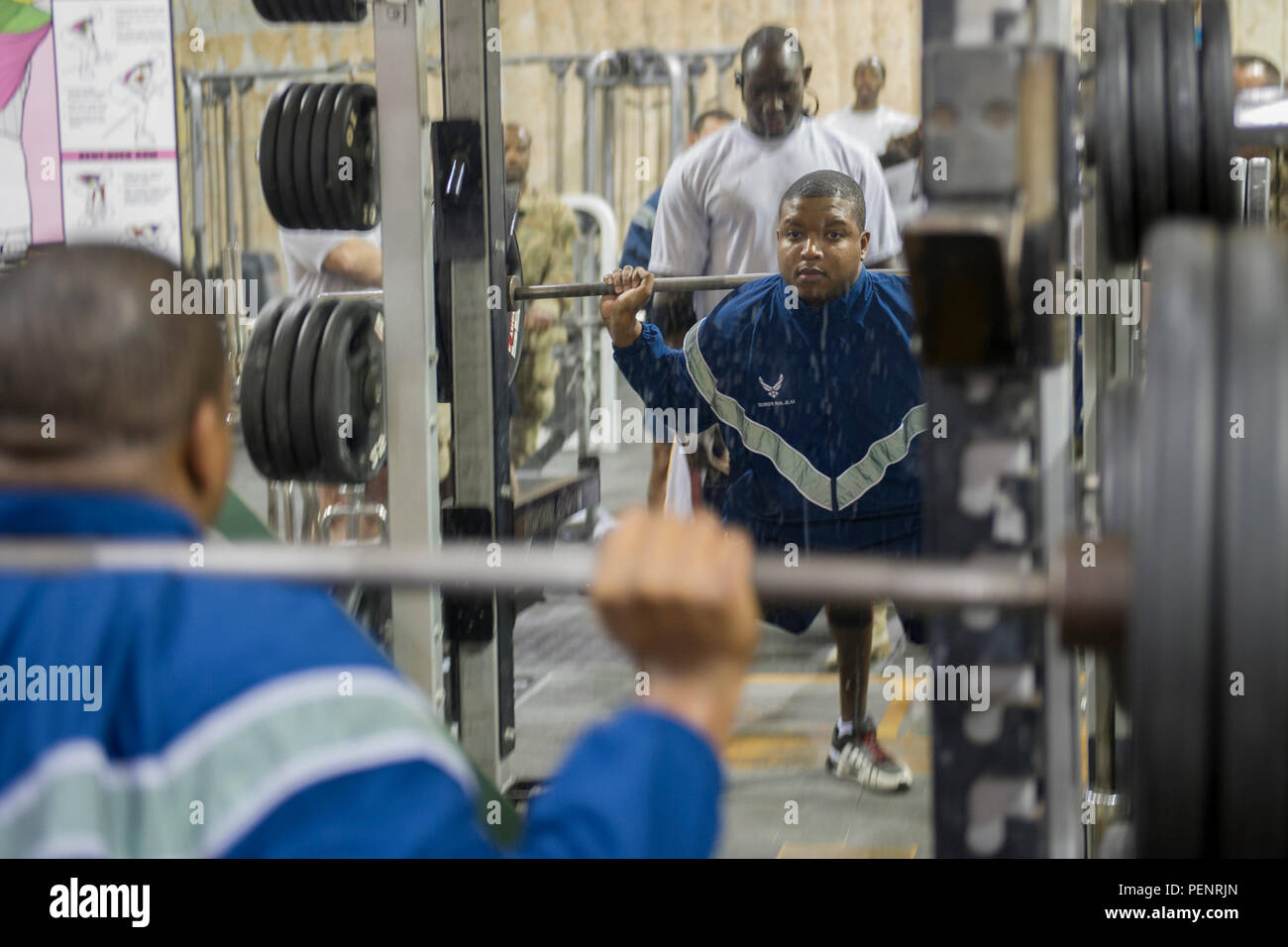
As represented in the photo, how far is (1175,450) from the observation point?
2.70ft

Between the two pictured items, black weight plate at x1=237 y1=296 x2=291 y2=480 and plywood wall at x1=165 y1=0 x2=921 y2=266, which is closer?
black weight plate at x1=237 y1=296 x2=291 y2=480

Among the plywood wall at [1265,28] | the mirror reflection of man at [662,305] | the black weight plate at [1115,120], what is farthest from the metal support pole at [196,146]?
the plywood wall at [1265,28]

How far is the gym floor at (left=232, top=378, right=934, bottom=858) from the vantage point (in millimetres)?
2564

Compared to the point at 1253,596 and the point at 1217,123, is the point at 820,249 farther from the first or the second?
the point at 1253,596

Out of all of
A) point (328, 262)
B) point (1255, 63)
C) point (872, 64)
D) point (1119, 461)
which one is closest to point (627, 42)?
point (872, 64)

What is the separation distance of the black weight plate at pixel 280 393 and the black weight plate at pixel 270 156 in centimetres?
26

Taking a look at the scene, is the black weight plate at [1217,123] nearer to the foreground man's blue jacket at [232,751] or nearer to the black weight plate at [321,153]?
the foreground man's blue jacket at [232,751]

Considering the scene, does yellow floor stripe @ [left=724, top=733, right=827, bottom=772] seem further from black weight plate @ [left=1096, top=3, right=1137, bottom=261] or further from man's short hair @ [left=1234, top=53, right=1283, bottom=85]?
man's short hair @ [left=1234, top=53, right=1283, bottom=85]

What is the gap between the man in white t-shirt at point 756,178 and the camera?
9.75 ft

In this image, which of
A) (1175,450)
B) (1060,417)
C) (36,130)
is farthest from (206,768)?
(36,130)

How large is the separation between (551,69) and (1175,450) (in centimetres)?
429

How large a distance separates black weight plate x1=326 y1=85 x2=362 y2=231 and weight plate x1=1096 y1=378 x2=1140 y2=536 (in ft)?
5.68

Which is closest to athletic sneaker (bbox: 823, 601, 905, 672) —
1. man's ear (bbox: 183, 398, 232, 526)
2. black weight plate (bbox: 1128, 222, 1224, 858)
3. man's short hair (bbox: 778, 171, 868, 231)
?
man's short hair (bbox: 778, 171, 868, 231)
